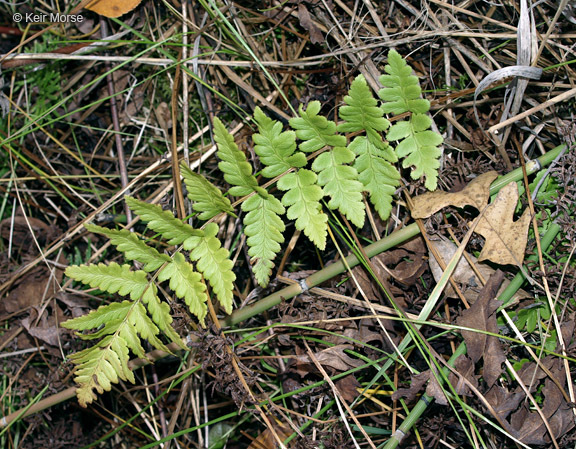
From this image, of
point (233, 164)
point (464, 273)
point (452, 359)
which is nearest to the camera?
point (233, 164)

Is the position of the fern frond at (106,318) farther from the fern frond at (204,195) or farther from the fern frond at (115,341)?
the fern frond at (204,195)

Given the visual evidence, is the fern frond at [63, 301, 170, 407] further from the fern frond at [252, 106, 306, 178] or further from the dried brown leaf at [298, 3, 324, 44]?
the dried brown leaf at [298, 3, 324, 44]

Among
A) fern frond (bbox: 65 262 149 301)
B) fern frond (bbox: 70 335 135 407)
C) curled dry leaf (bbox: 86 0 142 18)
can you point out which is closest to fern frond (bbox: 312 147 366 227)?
fern frond (bbox: 65 262 149 301)

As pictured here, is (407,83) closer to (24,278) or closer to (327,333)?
(327,333)

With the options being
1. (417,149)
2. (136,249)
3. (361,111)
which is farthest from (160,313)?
(417,149)

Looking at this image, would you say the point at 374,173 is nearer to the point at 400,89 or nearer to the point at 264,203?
the point at 400,89

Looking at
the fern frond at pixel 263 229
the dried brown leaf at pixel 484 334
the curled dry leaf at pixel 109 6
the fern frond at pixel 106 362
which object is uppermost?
the curled dry leaf at pixel 109 6

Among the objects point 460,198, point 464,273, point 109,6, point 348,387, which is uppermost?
point 109,6

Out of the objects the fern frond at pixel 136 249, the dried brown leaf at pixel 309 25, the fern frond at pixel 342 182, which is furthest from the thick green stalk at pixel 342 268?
the dried brown leaf at pixel 309 25
